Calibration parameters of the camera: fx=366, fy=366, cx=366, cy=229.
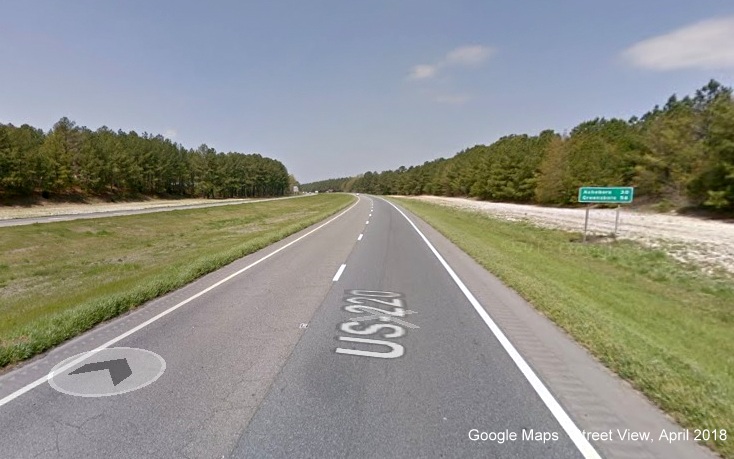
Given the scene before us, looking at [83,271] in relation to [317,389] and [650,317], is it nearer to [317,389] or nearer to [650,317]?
[317,389]

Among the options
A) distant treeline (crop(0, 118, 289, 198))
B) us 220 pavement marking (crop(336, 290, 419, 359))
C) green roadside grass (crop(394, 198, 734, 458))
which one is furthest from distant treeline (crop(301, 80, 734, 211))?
distant treeline (crop(0, 118, 289, 198))

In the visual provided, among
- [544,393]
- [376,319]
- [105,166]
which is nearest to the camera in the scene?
[544,393]

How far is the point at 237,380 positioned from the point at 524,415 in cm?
299

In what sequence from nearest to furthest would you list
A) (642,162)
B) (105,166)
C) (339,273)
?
(339,273) → (642,162) → (105,166)

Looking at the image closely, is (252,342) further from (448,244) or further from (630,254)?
(630,254)

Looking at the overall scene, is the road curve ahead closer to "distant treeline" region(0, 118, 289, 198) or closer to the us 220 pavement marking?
the us 220 pavement marking

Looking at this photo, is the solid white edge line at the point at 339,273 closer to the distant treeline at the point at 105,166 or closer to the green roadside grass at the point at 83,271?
the green roadside grass at the point at 83,271

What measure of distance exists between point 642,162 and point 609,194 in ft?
116

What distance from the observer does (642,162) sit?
152 feet

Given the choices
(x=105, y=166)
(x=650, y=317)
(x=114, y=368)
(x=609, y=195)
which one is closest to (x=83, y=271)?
(x=114, y=368)

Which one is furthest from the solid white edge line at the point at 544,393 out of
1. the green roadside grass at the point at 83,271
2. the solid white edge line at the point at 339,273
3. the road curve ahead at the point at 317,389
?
the green roadside grass at the point at 83,271

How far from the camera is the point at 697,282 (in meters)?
10.8

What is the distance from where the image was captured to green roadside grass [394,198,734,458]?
3.64 meters

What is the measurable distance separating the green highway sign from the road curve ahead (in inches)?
634
